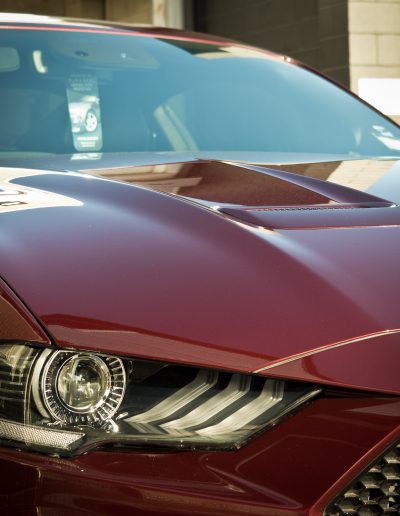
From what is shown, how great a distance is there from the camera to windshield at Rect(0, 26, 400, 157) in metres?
2.96

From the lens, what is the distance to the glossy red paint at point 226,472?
1.48m

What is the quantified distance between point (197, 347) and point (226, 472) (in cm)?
18

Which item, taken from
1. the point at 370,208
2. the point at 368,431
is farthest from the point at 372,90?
the point at 368,431

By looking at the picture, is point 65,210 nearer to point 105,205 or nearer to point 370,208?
point 105,205

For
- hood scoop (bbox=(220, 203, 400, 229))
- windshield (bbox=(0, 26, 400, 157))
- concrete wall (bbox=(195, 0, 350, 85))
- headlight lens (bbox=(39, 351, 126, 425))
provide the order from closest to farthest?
1. headlight lens (bbox=(39, 351, 126, 425))
2. hood scoop (bbox=(220, 203, 400, 229))
3. windshield (bbox=(0, 26, 400, 157))
4. concrete wall (bbox=(195, 0, 350, 85))

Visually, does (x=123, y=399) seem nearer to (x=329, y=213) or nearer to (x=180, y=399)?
(x=180, y=399)

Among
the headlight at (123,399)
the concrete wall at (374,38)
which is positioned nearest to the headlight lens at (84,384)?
the headlight at (123,399)

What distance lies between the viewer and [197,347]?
1.57 metres

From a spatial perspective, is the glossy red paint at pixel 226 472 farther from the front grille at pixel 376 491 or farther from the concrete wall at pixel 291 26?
the concrete wall at pixel 291 26

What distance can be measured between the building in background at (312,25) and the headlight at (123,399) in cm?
781

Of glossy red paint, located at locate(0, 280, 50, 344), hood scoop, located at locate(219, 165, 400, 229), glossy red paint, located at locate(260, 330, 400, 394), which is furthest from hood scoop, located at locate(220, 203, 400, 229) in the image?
glossy red paint, located at locate(0, 280, 50, 344)

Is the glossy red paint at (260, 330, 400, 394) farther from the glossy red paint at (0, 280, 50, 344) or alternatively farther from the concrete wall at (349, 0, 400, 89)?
the concrete wall at (349, 0, 400, 89)

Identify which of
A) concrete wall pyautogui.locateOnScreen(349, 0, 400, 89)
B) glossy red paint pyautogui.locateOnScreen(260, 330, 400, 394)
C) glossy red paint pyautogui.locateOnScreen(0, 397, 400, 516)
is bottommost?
glossy red paint pyautogui.locateOnScreen(0, 397, 400, 516)

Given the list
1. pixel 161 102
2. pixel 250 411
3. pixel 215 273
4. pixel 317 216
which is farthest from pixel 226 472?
pixel 161 102
